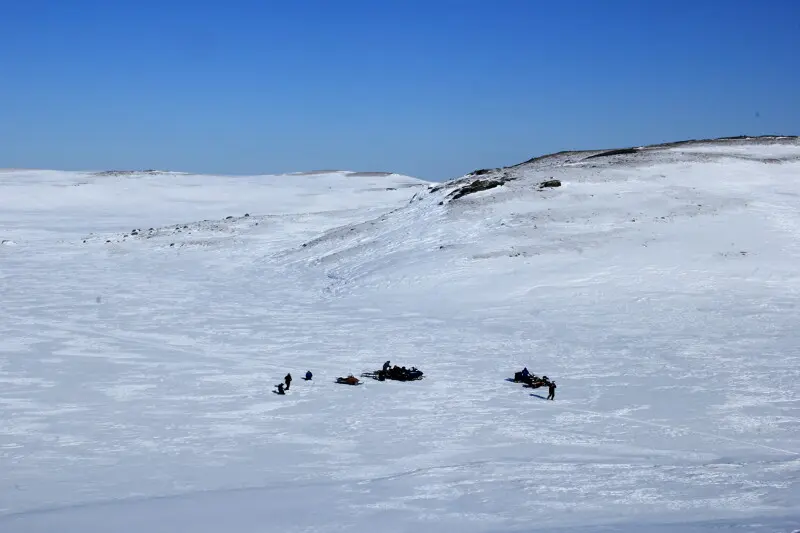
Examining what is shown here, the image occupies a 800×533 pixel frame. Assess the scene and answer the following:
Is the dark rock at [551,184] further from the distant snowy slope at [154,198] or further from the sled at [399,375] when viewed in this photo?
the distant snowy slope at [154,198]

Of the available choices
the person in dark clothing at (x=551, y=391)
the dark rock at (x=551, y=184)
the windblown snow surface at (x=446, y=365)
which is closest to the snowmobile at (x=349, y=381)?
the windblown snow surface at (x=446, y=365)

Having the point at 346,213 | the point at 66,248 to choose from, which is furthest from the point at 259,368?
the point at 346,213

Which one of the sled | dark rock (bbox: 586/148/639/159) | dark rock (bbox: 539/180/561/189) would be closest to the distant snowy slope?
dark rock (bbox: 586/148/639/159)

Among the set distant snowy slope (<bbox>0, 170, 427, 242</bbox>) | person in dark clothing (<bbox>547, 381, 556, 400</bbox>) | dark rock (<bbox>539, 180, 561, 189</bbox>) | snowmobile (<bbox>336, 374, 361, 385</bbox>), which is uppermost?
distant snowy slope (<bbox>0, 170, 427, 242</bbox>)

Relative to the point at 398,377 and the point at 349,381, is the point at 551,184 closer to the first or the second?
the point at 398,377

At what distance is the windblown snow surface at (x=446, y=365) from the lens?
840cm

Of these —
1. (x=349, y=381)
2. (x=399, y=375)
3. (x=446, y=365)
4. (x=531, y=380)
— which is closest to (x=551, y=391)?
(x=531, y=380)

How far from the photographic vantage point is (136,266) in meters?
31.3

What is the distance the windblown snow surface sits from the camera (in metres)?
8.40

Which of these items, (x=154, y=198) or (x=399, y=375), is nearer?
(x=399, y=375)

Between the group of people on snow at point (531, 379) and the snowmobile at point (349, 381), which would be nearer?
the group of people on snow at point (531, 379)

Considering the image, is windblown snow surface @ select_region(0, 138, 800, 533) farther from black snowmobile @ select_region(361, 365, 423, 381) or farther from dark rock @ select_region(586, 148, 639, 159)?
dark rock @ select_region(586, 148, 639, 159)

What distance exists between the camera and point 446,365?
1525cm

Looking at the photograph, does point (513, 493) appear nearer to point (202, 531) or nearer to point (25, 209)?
point (202, 531)
